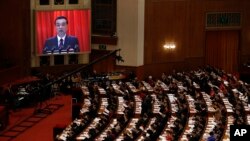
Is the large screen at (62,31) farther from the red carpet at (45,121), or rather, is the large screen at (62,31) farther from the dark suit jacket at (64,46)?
the red carpet at (45,121)

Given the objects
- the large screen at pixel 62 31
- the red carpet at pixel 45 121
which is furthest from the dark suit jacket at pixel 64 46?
the red carpet at pixel 45 121

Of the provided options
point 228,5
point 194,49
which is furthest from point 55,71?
point 228,5

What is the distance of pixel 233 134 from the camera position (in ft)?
17.5

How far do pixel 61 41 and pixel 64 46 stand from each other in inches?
10.3

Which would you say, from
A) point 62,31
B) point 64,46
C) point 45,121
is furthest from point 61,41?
point 45,121

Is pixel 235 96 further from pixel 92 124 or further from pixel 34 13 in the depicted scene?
pixel 34 13

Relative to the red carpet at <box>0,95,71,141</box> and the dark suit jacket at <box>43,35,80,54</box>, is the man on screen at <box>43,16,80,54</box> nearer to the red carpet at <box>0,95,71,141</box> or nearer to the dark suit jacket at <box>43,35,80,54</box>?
the dark suit jacket at <box>43,35,80,54</box>

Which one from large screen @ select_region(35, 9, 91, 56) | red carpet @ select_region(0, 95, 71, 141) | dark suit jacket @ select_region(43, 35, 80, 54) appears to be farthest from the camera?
dark suit jacket @ select_region(43, 35, 80, 54)

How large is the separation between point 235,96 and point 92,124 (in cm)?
586

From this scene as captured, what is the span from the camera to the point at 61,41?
74.9 feet

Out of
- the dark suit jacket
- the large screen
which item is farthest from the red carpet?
the large screen

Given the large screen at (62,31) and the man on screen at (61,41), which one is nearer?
the large screen at (62,31)

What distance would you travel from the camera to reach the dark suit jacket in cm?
2252

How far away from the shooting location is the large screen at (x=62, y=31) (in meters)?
22.4
